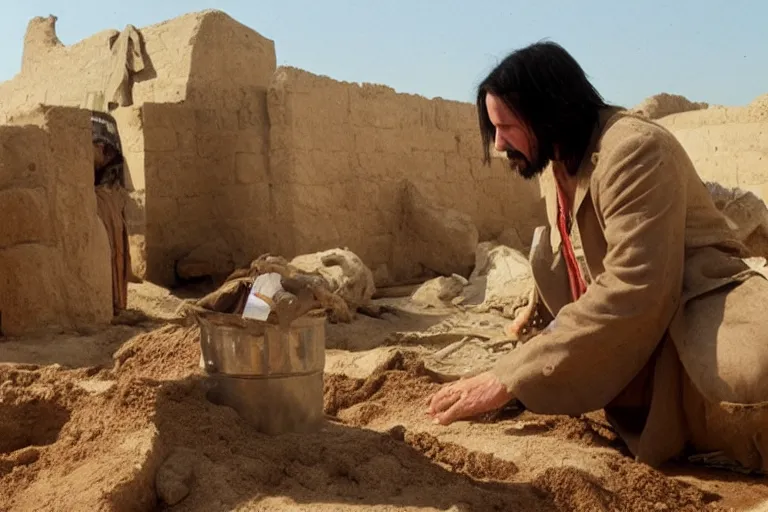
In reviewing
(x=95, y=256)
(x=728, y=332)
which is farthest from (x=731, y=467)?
(x=95, y=256)

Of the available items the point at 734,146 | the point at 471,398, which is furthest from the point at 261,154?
the point at 471,398

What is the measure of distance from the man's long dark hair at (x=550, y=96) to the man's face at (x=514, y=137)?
18mm

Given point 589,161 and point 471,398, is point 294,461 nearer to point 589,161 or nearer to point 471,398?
point 471,398

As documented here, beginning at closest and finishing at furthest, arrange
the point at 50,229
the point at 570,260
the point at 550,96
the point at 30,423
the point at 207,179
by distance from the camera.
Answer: the point at 30,423, the point at 550,96, the point at 570,260, the point at 50,229, the point at 207,179

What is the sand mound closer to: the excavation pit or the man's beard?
the excavation pit

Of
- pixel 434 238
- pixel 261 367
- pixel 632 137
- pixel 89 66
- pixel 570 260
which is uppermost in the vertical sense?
pixel 89 66

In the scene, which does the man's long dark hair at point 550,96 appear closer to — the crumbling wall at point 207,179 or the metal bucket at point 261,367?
the metal bucket at point 261,367

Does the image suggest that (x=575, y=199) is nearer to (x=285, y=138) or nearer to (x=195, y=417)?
(x=195, y=417)

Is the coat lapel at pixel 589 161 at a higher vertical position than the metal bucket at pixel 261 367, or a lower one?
higher

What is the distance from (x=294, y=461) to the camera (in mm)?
2355

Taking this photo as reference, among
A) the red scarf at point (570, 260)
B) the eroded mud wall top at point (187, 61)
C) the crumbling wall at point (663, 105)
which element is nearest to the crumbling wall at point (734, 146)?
the crumbling wall at point (663, 105)

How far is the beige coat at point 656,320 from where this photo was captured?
257 centimetres

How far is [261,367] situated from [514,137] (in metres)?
1.15

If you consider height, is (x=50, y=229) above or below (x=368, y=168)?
below
